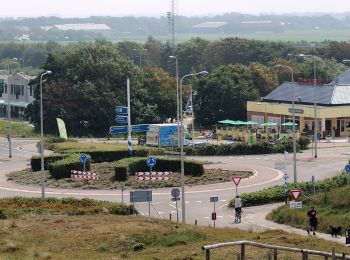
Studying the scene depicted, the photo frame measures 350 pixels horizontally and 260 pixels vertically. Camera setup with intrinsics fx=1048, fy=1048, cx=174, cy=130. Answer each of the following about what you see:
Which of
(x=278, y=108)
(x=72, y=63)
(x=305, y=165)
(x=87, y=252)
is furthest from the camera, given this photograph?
(x=72, y=63)

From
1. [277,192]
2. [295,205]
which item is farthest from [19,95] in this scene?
[295,205]

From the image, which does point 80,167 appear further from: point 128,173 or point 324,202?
point 324,202

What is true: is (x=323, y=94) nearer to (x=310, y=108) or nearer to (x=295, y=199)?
(x=310, y=108)

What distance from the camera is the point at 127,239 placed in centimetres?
3753

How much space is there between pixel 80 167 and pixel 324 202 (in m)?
21.6

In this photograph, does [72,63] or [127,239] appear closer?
[127,239]

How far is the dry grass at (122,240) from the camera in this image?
114 ft

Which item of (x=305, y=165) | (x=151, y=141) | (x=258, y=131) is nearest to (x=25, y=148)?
(x=151, y=141)

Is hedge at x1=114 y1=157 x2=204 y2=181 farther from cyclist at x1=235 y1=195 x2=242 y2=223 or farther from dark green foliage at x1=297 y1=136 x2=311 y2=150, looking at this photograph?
dark green foliage at x1=297 y1=136 x2=311 y2=150

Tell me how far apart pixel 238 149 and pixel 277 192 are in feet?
85.7

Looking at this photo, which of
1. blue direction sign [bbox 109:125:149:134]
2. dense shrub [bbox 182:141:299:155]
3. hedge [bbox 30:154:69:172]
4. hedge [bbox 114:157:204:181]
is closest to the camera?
hedge [bbox 114:157:204:181]

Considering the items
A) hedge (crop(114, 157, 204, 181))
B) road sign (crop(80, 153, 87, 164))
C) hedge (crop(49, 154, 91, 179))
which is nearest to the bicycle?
hedge (crop(114, 157, 204, 181))

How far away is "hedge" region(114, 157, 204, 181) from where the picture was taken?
65.4 metres

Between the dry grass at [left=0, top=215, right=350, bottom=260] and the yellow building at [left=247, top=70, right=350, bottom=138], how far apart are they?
57.5 metres
